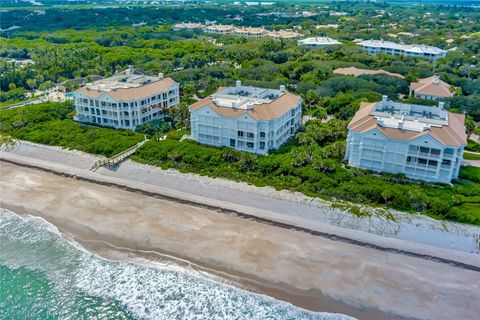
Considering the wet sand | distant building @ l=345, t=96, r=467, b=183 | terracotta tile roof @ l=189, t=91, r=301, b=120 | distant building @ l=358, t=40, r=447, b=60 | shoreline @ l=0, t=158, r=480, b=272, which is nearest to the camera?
the wet sand

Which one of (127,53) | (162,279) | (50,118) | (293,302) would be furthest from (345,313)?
(127,53)

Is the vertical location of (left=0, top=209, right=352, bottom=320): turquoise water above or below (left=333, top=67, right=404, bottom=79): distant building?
Answer: below

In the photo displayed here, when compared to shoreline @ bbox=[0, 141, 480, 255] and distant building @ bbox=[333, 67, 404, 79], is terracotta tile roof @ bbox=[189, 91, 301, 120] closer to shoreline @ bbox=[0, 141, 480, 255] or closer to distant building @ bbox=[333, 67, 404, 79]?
shoreline @ bbox=[0, 141, 480, 255]

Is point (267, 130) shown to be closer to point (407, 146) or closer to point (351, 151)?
point (351, 151)

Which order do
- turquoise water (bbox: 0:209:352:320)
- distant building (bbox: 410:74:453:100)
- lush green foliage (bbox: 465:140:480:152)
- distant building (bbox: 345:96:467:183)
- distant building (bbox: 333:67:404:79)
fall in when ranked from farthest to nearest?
distant building (bbox: 333:67:404:79), distant building (bbox: 410:74:453:100), lush green foliage (bbox: 465:140:480:152), distant building (bbox: 345:96:467:183), turquoise water (bbox: 0:209:352:320)

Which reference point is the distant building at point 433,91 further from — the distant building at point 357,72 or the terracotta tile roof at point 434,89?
the distant building at point 357,72

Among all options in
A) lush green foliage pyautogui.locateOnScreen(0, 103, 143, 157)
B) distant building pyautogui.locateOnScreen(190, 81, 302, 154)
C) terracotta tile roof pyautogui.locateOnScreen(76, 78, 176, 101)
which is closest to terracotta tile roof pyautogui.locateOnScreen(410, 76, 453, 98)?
distant building pyautogui.locateOnScreen(190, 81, 302, 154)

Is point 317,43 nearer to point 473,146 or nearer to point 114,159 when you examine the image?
point 473,146
